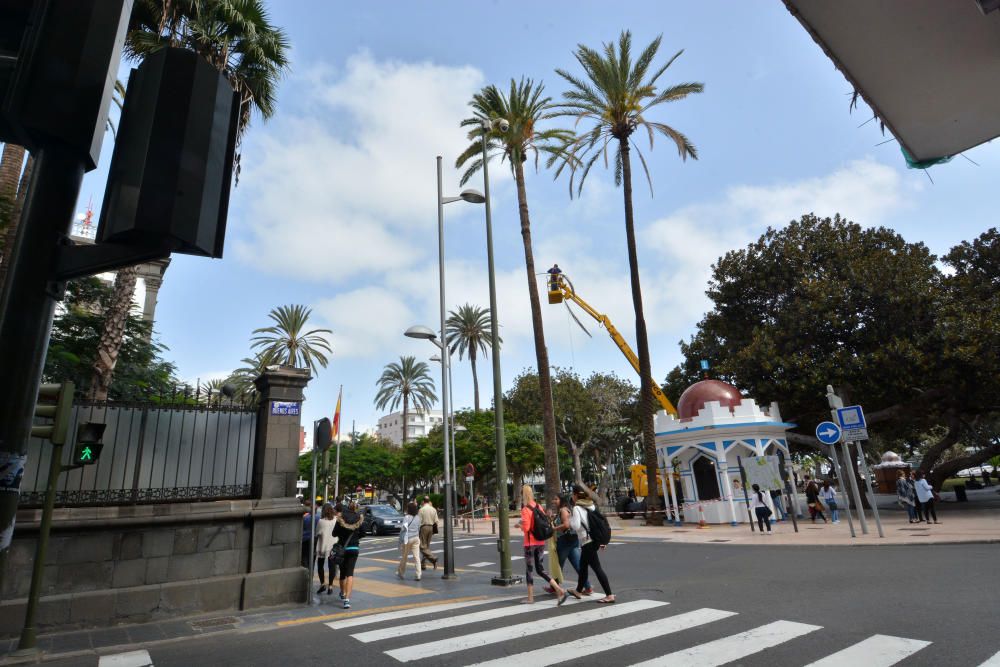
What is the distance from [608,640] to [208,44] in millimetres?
15348

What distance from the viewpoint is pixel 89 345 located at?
1766 centimetres

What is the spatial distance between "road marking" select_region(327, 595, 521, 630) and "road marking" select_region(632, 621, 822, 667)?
3.99 m

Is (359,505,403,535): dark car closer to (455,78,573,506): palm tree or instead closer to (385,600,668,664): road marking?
(455,78,573,506): palm tree

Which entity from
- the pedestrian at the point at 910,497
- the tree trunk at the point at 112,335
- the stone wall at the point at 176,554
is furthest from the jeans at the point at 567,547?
the pedestrian at the point at 910,497

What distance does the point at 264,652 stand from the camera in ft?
20.9

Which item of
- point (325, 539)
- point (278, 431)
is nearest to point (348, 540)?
point (325, 539)

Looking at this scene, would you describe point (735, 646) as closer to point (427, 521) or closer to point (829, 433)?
point (427, 521)

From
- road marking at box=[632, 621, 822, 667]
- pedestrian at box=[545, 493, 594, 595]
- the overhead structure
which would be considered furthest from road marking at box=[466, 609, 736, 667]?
the overhead structure

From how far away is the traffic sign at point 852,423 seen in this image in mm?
14656

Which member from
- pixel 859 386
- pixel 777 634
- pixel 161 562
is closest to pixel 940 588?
pixel 777 634

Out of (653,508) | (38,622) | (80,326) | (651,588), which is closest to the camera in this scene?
(38,622)

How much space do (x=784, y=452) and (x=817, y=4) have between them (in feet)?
87.0

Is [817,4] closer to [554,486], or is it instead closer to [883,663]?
[883,663]

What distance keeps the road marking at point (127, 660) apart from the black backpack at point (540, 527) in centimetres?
537
